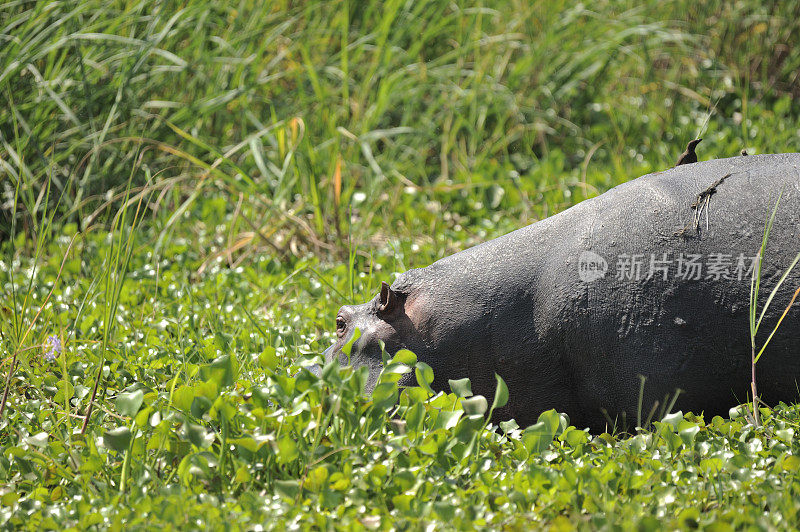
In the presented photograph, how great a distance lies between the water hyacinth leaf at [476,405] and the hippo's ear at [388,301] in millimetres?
445

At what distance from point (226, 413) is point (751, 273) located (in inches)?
54.0

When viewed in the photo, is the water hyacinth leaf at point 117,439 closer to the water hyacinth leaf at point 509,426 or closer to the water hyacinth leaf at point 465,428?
the water hyacinth leaf at point 465,428

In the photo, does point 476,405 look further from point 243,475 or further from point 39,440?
point 39,440

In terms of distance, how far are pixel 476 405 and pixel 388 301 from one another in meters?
0.48

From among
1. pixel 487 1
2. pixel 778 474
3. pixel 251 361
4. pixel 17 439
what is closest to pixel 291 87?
pixel 487 1

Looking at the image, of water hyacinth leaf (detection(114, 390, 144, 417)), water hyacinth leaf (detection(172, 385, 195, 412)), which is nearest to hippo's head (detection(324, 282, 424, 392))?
water hyacinth leaf (detection(172, 385, 195, 412))

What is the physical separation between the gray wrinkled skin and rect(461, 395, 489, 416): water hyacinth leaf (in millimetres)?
286

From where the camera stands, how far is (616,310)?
89.1 inches

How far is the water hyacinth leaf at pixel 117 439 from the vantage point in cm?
202

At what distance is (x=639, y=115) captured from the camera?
208 inches

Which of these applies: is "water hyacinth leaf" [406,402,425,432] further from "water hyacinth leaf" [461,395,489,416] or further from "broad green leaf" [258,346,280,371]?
"broad green leaf" [258,346,280,371]

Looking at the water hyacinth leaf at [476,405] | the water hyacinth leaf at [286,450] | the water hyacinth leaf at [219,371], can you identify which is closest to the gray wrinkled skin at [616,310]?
the water hyacinth leaf at [476,405]

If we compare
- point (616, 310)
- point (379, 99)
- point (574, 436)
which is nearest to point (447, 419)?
point (574, 436)

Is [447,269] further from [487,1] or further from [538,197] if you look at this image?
[487,1]
